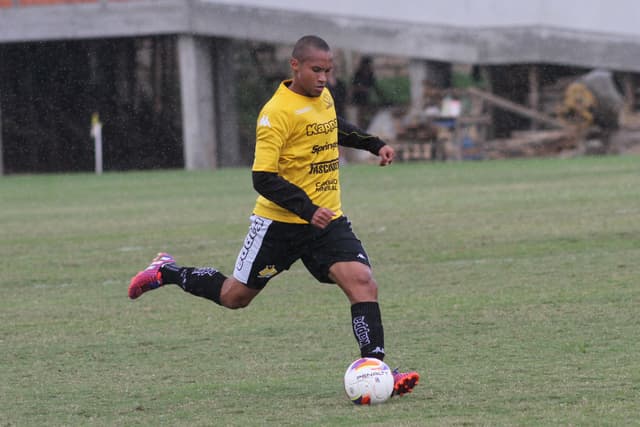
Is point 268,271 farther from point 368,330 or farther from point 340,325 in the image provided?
point 340,325

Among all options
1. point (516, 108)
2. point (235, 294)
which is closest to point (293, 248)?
point (235, 294)

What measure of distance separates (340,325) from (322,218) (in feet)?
8.08

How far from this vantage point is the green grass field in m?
5.95

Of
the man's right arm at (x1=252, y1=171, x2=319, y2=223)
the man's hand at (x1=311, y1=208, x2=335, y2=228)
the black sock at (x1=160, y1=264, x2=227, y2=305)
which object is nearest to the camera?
the man's hand at (x1=311, y1=208, x2=335, y2=228)

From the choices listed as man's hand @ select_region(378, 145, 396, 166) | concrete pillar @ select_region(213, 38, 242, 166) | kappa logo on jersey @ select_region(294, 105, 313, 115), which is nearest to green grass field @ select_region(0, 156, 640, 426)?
man's hand @ select_region(378, 145, 396, 166)

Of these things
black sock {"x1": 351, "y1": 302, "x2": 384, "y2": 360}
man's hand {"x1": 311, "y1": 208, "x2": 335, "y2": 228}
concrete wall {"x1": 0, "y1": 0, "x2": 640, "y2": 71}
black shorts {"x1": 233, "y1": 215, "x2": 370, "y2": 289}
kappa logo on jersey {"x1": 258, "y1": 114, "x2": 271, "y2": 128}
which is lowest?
black sock {"x1": 351, "y1": 302, "x2": 384, "y2": 360}

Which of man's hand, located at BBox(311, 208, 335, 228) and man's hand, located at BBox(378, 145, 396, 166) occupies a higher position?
man's hand, located at BBox(378, 145, 396, 166)

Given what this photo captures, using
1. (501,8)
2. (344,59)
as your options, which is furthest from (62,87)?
(501,8)

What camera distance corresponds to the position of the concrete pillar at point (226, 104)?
117 feet

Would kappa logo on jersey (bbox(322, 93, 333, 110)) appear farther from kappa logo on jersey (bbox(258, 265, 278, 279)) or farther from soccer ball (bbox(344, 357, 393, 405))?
soccer ball (bbox(344, 357, 393, 405))

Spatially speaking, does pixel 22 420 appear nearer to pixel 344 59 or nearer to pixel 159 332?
pixel 159 332

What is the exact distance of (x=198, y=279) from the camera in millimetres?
7359

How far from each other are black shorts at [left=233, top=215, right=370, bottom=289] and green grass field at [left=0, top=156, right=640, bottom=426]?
56 centimetres

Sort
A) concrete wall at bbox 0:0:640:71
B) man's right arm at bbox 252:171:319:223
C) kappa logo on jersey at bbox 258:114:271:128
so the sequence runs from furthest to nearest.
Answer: concrete wall at bbox 0:0:640:71, kappa logo on jersey at bbox 258:114:271:128, man's right arm at bbox 252:171:319:223
